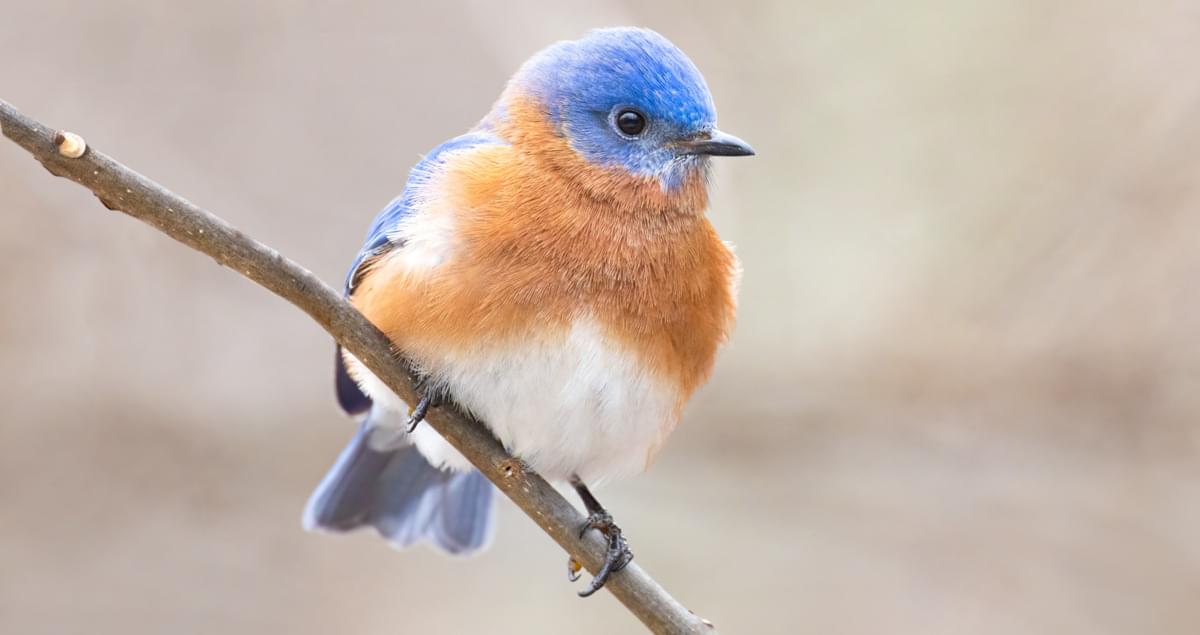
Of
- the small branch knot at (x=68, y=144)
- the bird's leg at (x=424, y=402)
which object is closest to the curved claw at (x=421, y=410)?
the bird's leg at (x=424, y=402)

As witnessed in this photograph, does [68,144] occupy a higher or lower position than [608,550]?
lower

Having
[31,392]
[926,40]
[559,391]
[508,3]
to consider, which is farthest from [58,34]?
[926,40]

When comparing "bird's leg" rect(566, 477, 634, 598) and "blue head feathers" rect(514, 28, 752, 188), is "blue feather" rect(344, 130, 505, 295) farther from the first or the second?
"bird's leg" rect(566, 477, 634, 598)

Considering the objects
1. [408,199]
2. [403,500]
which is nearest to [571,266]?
[408,199]

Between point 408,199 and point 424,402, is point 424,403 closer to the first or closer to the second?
point 424,402

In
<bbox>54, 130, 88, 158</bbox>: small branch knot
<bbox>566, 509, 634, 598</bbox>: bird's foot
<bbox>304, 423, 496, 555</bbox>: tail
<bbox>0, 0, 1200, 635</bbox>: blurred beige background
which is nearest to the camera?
<bbox>54, 130, 88, 158</bbox>: small branch knot

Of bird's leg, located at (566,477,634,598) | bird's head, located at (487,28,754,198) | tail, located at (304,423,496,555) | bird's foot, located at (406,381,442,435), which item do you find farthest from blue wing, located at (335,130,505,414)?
bird's leg, located at (566,477,634,598)
